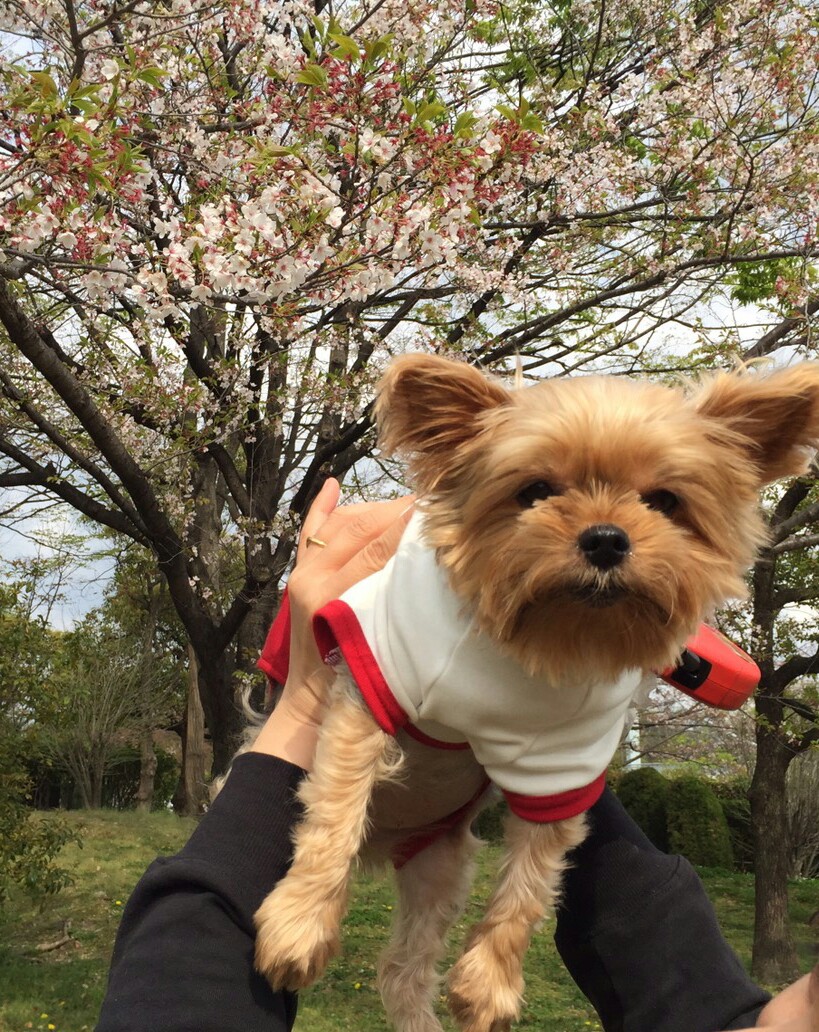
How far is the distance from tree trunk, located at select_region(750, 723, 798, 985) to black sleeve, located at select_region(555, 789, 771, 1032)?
9.77 metres

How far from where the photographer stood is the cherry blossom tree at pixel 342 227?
534 cm

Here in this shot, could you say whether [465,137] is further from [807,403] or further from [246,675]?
[246,675]

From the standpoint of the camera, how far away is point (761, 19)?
29.4ft

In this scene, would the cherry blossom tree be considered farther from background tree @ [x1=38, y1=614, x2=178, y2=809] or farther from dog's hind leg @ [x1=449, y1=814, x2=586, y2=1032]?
background tree @ [x1=38, y1=614, x2=178, y2=809]

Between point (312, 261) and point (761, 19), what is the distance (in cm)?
669

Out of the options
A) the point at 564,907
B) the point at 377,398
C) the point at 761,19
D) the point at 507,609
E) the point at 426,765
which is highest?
the point at 761,19

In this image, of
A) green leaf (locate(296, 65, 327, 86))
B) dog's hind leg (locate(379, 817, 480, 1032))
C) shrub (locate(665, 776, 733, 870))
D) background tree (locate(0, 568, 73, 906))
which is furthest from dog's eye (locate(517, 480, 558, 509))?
shrub (locate(665, 776, 733, 870))

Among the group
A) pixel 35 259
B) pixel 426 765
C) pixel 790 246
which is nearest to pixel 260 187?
pixel 35 259

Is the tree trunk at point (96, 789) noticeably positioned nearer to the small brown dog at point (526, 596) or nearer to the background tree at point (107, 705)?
the background tree at point (107, 705)

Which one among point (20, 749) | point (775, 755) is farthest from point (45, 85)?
point (775, 755)

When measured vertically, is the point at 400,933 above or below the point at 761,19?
below

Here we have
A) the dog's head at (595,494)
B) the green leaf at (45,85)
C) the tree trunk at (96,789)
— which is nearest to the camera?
the dog's head at (595,494)

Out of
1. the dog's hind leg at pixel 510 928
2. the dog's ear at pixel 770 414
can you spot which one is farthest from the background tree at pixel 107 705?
the dog's ear at pixel 770 414

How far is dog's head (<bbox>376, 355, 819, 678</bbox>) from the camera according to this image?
5.64 feet
